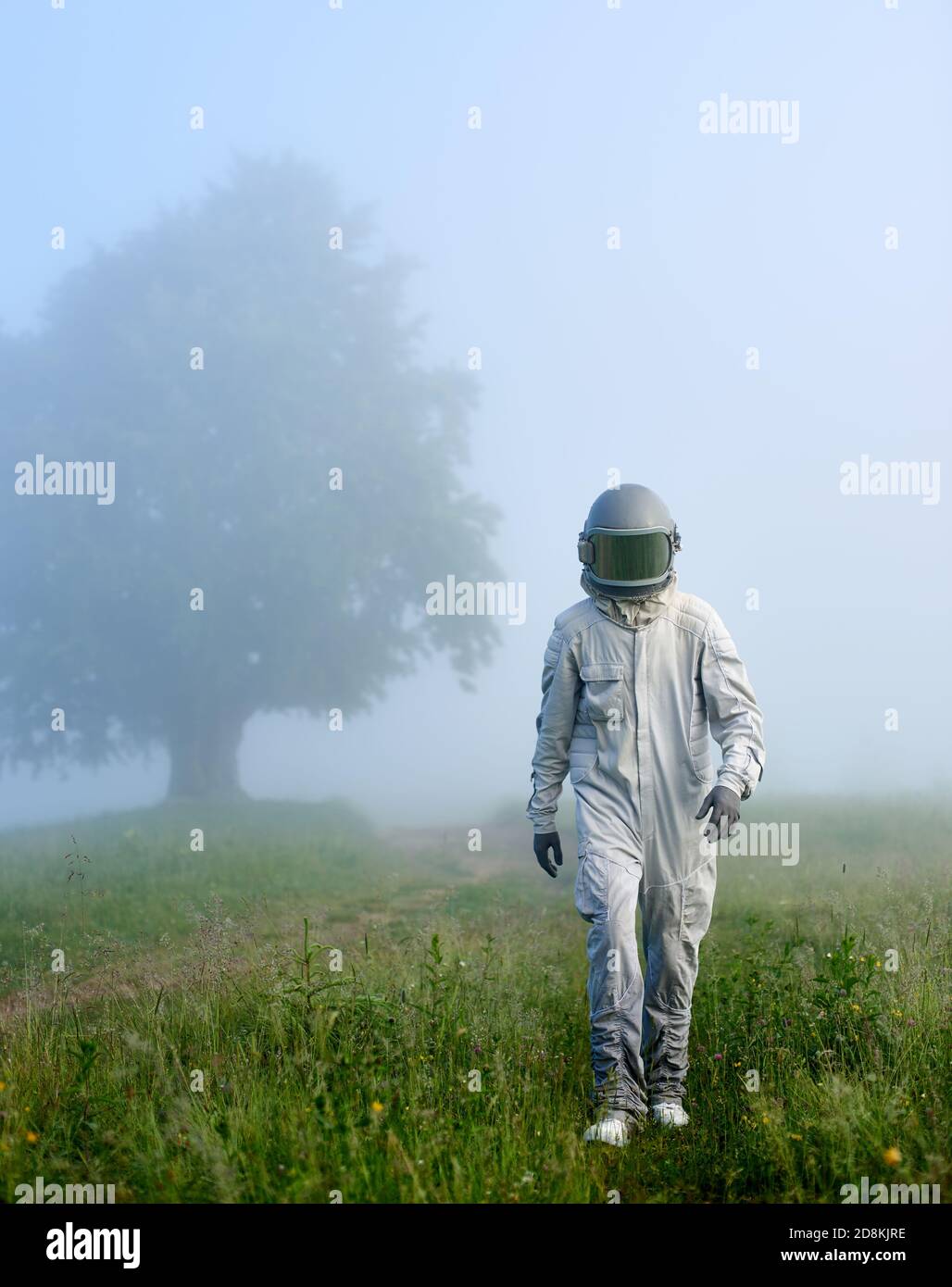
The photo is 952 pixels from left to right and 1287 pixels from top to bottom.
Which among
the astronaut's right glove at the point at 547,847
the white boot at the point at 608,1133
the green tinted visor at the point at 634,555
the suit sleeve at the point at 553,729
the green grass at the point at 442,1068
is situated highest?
the green tinted visor at the point at 634,555

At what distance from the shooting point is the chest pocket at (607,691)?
514cm

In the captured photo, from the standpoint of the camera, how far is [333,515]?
1828 cm

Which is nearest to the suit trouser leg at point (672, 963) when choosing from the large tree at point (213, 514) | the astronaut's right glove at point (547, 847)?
the astronaut's right glove at point (547, 847)

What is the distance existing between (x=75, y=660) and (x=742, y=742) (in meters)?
15.2

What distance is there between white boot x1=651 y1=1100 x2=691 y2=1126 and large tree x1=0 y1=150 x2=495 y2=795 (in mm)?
13846

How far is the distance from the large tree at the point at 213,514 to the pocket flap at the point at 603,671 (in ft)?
43.5

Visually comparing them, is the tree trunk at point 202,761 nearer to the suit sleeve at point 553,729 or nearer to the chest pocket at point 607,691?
the suit sleeve at point 553,729

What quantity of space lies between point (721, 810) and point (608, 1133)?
4.55 feet

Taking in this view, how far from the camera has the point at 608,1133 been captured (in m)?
4.55

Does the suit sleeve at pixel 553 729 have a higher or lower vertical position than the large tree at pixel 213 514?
lower

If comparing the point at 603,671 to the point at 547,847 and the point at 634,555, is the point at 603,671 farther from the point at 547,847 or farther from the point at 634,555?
the point at 547,847

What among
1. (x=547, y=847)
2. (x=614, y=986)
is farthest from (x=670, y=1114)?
(x=547, y=847)

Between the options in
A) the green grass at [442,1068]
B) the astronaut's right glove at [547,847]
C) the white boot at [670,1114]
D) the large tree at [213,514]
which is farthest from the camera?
the large tree at [213,514]

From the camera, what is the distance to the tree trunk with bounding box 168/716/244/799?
19047 millimetres
